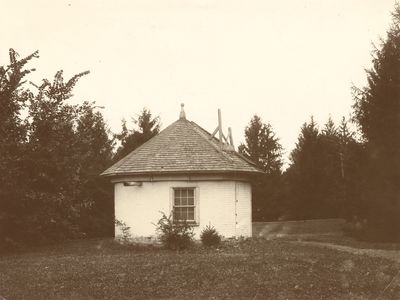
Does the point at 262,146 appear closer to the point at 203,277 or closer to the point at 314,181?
the point at 314,181

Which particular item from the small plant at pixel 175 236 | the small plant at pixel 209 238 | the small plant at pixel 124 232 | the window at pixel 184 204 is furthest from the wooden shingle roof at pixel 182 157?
the small plant at pixel 175 236

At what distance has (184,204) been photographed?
22.1 metres

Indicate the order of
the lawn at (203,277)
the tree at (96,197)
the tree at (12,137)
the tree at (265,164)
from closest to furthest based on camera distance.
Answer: the lawn at (203,277), the tree at (12,137), the tree at (96,197), the tree at (265,164)

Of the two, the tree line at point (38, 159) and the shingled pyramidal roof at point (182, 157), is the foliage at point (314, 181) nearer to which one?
the shingled pyramidal roof at point (182, 157)

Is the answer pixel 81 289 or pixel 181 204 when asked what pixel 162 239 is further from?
pixel 81 289

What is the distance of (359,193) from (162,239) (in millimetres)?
8238

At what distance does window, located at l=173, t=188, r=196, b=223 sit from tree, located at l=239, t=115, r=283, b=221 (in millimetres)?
17939

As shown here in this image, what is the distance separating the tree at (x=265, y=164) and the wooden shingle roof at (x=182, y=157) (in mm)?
16399

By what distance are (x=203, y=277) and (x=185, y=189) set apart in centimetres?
961

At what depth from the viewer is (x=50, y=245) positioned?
23.5 meters

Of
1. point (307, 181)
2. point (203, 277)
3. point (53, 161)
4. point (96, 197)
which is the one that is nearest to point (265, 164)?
point (307, 181)

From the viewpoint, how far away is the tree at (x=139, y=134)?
33.2 m

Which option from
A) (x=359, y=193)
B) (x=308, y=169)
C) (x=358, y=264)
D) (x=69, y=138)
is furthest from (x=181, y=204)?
(x=308, y=169)

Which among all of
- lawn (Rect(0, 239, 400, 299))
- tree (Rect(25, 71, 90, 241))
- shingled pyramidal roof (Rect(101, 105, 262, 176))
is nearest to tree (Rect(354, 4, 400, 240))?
shingled pyramidal roof (Rect(101, 105, 262, 176))
